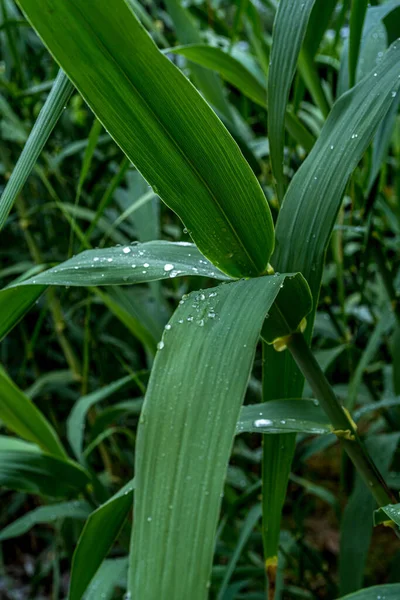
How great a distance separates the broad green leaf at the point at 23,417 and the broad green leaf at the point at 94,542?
17 centimetres

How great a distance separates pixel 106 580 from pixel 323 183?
0.42 metres

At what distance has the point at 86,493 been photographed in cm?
61

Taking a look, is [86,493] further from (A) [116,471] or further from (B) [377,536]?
(B) [377,536]

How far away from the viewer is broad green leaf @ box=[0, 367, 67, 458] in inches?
20.8

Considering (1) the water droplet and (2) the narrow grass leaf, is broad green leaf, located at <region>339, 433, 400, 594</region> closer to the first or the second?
(2) the narrow grass leaf

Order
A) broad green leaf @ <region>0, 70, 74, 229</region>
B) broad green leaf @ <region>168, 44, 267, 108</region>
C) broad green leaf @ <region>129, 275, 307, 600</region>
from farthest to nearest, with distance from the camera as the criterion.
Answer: broad green leaf @ <region>168, 44, 267, 108</region> < broad green leaf @ <region>0, 70, 74, 229</region> < broad green leaf @ <region>129, 275, 307, 600</region>

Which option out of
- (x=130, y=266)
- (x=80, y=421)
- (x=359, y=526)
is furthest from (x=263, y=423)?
(x=80, y=421)

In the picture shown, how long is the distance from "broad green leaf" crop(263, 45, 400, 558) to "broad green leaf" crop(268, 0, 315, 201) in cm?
3

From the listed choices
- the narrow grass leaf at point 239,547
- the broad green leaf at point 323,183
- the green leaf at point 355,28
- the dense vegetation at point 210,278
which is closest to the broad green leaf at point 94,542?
the dense vegetation at point 210,278

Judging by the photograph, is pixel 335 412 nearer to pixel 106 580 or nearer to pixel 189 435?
pixel 189 435

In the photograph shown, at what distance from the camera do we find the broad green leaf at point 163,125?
0.23m

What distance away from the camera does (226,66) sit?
0.54 meters

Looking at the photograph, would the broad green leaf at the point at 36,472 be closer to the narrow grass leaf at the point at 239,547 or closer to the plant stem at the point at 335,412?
the narrow grass leaf at the point at 239,547

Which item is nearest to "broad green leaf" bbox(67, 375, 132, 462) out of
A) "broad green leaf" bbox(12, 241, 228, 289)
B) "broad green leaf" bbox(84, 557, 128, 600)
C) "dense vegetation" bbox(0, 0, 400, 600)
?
"dense vegetation" bbox(0, 0, 400, 600)
